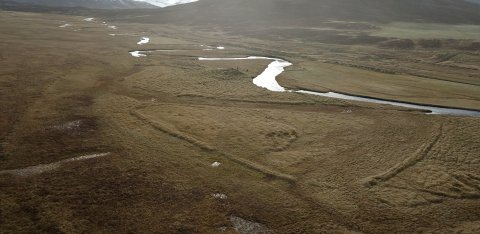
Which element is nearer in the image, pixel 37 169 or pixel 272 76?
pixel 37 169

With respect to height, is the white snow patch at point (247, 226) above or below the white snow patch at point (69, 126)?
below

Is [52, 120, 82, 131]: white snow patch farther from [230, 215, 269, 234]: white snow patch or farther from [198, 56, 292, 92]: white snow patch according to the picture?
[198, 56, 292, 92]: white snow patch

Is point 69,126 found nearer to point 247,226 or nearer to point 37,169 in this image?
point 37,169

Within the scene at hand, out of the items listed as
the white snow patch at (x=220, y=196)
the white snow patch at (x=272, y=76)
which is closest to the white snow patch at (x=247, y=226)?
the white snow patch at (x=220, y=196)

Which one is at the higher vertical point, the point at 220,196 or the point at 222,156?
the point at 222,156

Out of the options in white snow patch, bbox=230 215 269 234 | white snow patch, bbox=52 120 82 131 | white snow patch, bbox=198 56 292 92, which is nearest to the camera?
white snow patch, bbox=230 215 269 234

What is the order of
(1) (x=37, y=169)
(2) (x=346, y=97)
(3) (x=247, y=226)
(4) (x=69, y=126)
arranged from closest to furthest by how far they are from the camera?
1. (3) (x=247, y=226)
2. (1) (x=37, y=169)
3. (4) (x=69, y=126)
4. (2) (x=346, y=97)

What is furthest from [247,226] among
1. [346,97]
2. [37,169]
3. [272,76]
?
[272,76]

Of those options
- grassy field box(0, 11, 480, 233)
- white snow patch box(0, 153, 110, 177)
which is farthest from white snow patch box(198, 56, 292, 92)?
white snow patch box(0, 153, 110, 177)

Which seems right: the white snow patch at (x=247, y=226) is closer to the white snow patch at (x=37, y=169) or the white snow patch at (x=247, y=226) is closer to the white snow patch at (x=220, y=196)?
the white snow patch at (x=220, y=196)
